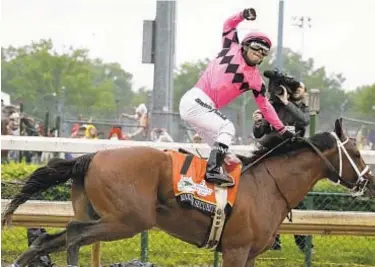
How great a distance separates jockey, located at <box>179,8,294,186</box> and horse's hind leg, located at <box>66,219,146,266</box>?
2.89 feet

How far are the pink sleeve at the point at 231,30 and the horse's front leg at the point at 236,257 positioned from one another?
1.72 metres

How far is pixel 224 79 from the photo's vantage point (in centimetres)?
636

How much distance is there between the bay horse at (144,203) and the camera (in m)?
5.98

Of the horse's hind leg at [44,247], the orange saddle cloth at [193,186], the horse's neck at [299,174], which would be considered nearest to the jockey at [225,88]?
the orange saddle cloth at [193,186]

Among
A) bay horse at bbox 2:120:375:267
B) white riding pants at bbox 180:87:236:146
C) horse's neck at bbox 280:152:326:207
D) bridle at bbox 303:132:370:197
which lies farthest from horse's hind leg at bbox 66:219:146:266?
bridle at bbox 303:132:370:197

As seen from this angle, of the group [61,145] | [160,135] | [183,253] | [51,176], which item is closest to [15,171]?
[61,145]

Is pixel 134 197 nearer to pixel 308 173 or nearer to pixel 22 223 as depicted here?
pixel 308 173

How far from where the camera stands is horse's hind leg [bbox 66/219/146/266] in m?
5.93

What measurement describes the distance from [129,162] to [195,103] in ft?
2.58

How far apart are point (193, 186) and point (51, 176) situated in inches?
45.0

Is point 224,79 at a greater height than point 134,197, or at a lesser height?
greater

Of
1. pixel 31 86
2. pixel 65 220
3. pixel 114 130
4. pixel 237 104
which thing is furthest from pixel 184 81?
pixel 65 220

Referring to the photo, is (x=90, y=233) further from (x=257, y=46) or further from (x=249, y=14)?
(x=249, y=14)

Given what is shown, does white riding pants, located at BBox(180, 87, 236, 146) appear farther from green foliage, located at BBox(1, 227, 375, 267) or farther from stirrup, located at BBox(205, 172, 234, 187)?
green foliage, located at BBox(1, 227, 375, 267)
